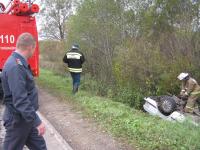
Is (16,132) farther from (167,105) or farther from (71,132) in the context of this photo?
(167,105)

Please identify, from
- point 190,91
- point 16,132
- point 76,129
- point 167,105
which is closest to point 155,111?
point 167,105

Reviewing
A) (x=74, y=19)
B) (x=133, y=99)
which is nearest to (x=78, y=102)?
(x=133, y=99)

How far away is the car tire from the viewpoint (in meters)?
11.7

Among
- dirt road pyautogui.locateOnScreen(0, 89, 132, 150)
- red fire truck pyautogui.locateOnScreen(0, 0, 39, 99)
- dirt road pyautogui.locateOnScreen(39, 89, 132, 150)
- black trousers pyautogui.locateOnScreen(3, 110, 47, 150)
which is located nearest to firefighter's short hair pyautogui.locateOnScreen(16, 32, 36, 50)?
black trousers pyautogui.locateOnScreen(3, 110, 47, 150)

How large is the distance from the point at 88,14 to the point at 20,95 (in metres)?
14.1

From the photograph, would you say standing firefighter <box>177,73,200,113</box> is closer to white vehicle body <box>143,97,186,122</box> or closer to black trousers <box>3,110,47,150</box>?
white vehicle body <box>143,97,186,122</box>

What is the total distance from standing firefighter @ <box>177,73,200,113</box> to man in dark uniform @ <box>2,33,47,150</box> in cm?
785

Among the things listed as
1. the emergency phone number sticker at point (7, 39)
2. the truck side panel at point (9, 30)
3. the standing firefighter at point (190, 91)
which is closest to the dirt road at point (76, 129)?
the truck side panel at point (9, 30)

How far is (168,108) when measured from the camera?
38.4 feet

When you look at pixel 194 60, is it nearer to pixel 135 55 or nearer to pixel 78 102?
pixel 135 55

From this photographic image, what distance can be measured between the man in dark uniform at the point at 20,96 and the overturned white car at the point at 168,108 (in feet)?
23.0

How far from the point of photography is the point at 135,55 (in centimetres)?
1445

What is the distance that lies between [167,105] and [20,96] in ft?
26.0

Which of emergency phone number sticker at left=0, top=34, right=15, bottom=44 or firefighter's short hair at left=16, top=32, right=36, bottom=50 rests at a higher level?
firefighter's short hair at left=16, top=32, right=36, bottom=50
